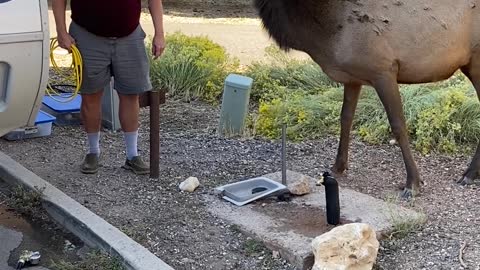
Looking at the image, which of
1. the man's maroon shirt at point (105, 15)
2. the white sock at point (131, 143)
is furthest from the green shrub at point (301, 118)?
the man's maroon shirt at point (105, 15)

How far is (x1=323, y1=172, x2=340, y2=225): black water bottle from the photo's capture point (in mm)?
4457

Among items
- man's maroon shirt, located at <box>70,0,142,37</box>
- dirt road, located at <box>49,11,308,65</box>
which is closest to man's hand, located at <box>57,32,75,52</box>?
man's maroon shirt, located at <box>70,0,142,37</box>

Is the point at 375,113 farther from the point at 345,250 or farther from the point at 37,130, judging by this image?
the point at 345,250

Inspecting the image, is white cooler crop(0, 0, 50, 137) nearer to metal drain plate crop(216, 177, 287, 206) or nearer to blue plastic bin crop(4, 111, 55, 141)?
metal drain plate crop(216, 177, 287, 206)

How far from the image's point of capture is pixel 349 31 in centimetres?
484

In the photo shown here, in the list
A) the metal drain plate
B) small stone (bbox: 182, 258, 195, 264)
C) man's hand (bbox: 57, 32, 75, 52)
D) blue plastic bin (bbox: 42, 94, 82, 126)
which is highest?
man's hand (bbox: 57, 32, 75, 52)

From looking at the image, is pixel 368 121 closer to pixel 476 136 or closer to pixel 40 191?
pixel 476 136

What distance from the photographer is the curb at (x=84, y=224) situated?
4035 mm

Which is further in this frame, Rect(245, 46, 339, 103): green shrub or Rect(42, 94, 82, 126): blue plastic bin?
Rect(245, 46, 339, 103): green shrub

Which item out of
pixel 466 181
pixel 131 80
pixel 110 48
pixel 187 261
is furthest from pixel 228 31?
pixel 187 261

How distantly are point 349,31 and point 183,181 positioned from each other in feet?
5.01

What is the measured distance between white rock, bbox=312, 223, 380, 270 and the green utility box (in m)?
2.80

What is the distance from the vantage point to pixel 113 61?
532 centimetres

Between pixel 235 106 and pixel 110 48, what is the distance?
162cm
